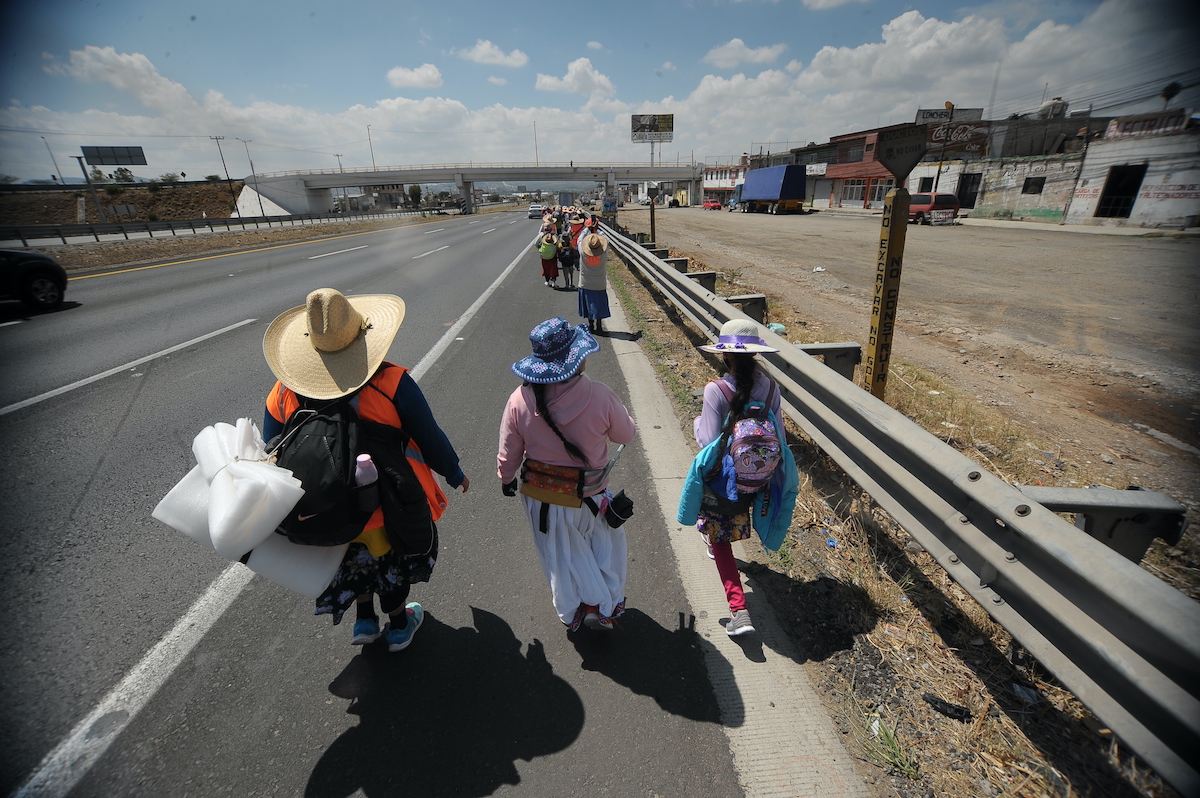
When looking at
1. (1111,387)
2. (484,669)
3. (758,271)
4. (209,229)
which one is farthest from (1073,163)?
(209,229)

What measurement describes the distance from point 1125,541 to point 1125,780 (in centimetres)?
86

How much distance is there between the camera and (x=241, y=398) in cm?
549

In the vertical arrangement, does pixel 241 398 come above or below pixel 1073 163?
below

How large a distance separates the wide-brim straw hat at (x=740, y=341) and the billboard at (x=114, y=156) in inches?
3210

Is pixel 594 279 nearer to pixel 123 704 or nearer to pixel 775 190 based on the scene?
pixel 123 704

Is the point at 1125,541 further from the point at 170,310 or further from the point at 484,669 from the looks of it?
A: the point at 170,310

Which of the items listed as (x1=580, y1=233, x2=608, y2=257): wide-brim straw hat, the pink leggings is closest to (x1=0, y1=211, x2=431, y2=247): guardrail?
(x1=580, y1=233, x2=608, y2=257): wide-brim straw hat

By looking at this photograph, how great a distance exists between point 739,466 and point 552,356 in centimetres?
104

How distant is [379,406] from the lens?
216 centimetres

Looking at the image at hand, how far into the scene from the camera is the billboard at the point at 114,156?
56.8 meters

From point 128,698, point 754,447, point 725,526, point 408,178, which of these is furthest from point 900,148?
point 408,178

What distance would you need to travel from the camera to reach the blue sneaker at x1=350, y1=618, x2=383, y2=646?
2.52m

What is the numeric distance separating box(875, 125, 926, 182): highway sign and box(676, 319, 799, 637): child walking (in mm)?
1837

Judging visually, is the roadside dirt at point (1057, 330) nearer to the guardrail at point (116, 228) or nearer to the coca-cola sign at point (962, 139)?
the guardrail at point (116, 228)
